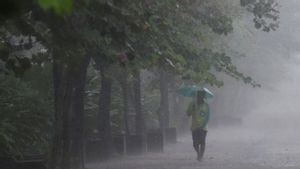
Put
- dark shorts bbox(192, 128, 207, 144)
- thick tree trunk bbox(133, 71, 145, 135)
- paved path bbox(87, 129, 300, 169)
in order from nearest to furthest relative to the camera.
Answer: paved path bbox(87, 129, 300, 169) → dark shorts bbox(192, 128, 207, 144) → thick tree trunk bbox(133, 71, 145, 135)

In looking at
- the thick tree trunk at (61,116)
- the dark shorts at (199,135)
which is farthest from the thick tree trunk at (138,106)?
the thick tree trunk at (61,116)

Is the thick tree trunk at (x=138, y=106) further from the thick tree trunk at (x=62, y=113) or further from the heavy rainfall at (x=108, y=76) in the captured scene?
the thick tree trunk at (x=62, y=113)

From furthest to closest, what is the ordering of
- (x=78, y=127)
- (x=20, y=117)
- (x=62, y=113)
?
(x=78, y=127)
(x=20, y=117)
(x=62, y=113)

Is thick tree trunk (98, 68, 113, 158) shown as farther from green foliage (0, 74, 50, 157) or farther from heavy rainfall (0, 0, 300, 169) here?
green foliage (0, 74, 50, 157)

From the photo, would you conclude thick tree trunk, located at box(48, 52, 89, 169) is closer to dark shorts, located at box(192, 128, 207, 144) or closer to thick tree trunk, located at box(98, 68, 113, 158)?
dark shorts, located at box(192, 128, 207, 144)

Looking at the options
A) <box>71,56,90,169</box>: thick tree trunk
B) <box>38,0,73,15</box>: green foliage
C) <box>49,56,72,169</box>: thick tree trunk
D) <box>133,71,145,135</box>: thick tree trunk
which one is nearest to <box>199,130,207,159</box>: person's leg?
<box>71,56,90,169</box>: thick tree trunk

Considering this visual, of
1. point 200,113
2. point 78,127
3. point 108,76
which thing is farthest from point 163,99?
point 78,127

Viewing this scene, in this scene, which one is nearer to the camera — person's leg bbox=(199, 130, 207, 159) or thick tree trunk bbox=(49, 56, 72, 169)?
thick tree trunk bbox=(49, 56, 72, 169)

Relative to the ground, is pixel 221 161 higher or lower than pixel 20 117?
lower

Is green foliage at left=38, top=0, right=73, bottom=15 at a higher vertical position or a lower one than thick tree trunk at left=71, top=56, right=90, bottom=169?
lower

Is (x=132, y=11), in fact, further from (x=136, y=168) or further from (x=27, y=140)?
(x=136, y=168)

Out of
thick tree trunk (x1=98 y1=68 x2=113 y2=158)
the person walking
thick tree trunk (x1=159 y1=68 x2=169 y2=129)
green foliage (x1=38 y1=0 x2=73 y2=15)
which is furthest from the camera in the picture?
thick tree trunk (x1=159 y1=68 x2=169 y2=129)

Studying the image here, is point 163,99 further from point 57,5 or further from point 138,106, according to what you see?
point 57,5

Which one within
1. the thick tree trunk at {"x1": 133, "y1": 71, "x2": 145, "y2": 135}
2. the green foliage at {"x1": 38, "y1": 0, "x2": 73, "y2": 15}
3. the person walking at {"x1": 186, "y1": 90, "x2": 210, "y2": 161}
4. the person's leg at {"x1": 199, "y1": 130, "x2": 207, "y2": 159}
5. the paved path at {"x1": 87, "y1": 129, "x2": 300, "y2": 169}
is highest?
the thick tree trunk at {"x1": 133, "y1": 71, "x2": 145, "y2": 135}
